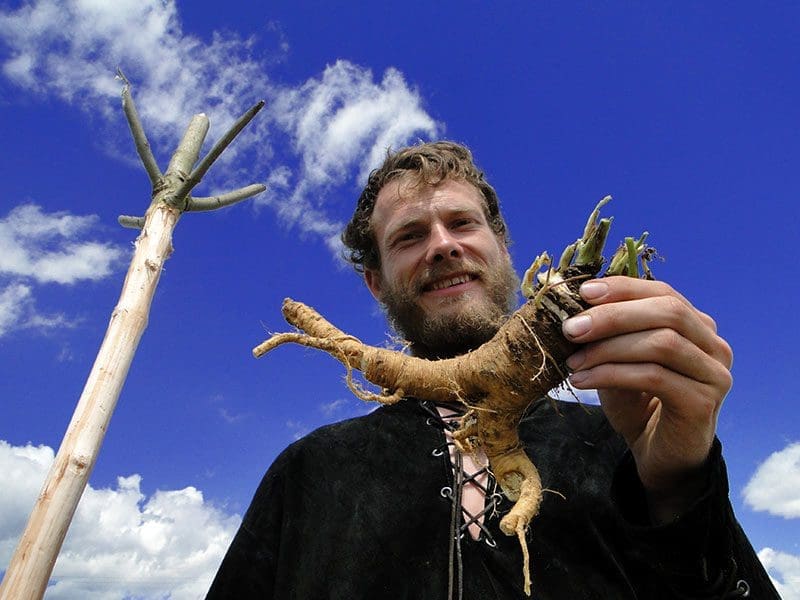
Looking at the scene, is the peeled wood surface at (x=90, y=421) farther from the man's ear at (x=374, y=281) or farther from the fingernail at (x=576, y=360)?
the fingernail at (x=576, y=360)

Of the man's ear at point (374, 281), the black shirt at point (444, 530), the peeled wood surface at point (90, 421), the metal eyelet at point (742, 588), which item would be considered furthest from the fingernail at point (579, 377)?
the peeled wood surface at point (90, 421)

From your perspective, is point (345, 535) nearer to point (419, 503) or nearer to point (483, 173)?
point (419, 503)

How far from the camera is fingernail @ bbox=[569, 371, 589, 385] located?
1778 millimetres

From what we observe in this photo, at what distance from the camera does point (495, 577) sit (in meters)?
2.09

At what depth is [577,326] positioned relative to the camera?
1740 mm

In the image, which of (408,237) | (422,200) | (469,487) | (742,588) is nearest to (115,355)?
(408,237)

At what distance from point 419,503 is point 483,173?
262cm

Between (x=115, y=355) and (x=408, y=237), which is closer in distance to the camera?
(x=408, y=237)

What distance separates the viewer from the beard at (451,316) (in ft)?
9.11

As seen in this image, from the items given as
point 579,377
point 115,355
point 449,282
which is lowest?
point 579,377

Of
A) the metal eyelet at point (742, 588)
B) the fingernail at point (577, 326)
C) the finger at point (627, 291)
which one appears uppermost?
the finger at point (627, 291)

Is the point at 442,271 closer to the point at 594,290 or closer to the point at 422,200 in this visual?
the point at 422,200

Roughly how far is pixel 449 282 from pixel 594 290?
3.71ft

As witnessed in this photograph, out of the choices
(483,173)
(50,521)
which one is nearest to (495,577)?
(50,521)
